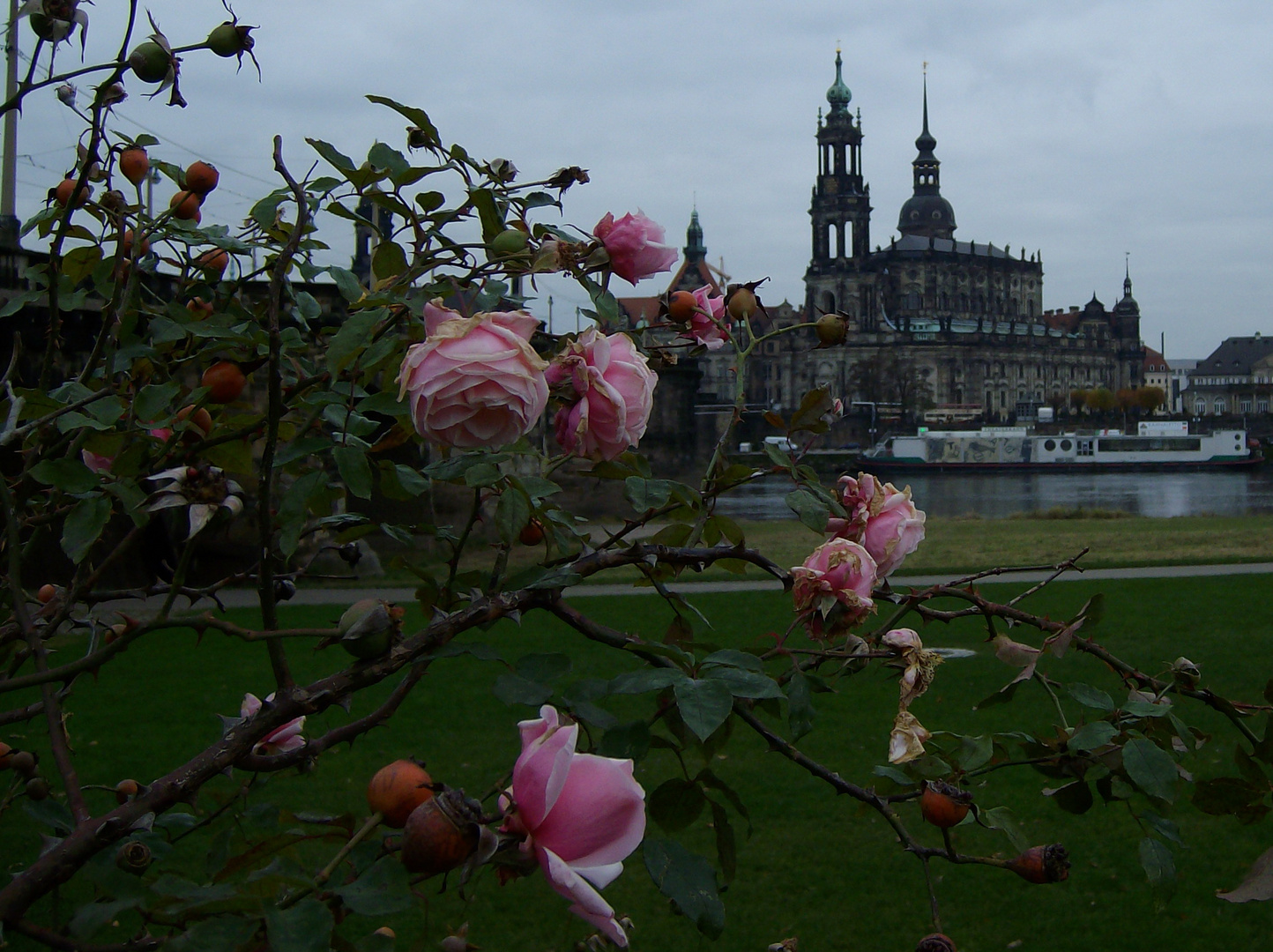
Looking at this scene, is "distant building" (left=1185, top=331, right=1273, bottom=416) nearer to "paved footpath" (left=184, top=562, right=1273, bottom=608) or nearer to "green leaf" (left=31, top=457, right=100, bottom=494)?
"paved footpath" (left=184, top=562, right=1273, bottom=608)

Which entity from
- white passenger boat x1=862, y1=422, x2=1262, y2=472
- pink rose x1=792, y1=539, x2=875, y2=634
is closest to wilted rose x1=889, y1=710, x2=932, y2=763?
pink rose x1=792, y1=539, x2=875, y2=634

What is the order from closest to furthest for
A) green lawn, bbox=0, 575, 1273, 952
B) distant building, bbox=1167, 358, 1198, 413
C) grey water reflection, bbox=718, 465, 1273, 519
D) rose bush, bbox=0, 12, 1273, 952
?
rose bush, bbox=0, 12, 1273, 952 < green lawn, bbox=0, 575, 1273, 952 < grey water reflection, bbox=718, 465, 1273, 519 < distant building, bbox=1167, 358, 1198, 413

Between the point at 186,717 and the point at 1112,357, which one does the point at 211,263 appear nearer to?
the point at 186,717

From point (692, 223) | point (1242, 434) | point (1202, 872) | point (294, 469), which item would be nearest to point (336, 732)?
point (294, 469)

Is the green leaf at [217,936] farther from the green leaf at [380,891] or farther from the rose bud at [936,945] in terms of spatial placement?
the rose bud at [936,945]

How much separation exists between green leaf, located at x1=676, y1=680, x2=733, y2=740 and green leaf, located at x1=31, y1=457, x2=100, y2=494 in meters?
0.74

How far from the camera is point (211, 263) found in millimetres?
1893

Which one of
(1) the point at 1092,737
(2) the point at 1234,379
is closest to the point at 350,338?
(1) the point at 1092,737

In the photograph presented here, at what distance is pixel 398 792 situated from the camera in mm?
812

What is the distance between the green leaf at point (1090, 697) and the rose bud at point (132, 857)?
0.97 meters

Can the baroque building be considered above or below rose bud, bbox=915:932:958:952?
above

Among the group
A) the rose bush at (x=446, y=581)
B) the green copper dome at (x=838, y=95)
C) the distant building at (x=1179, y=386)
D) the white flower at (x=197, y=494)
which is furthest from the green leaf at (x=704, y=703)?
the distant building at (x=1179, y=386)

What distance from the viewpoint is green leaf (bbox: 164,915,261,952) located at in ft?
2.52

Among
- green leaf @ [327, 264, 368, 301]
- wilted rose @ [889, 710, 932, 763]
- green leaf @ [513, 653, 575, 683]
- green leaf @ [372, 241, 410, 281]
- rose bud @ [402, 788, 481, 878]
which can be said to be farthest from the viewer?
green leaf @ [327, 264, 368, 301]
